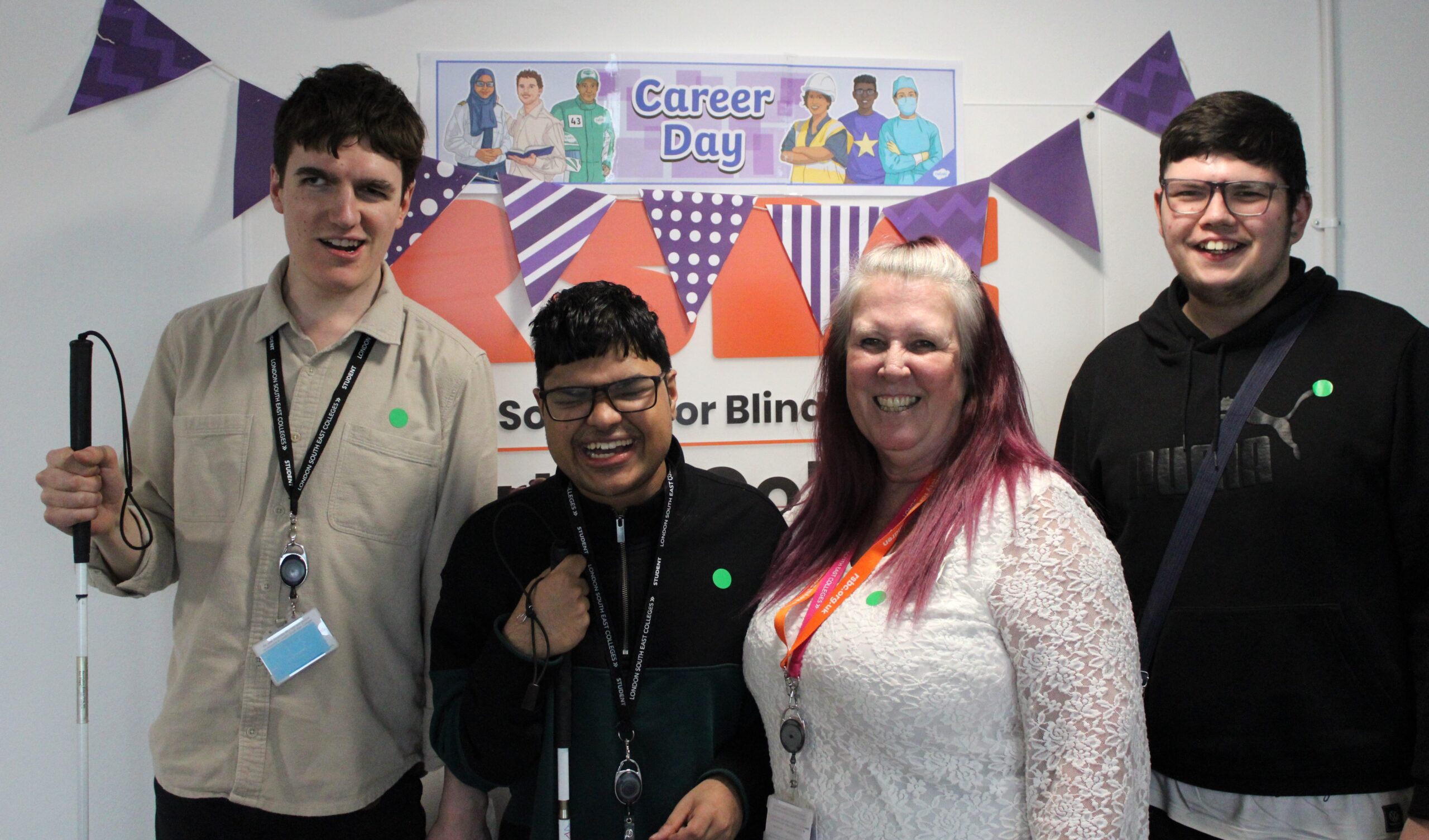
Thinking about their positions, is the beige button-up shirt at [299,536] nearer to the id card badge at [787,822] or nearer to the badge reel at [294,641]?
the badge reel at [294,641]

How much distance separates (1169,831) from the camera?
181 cm

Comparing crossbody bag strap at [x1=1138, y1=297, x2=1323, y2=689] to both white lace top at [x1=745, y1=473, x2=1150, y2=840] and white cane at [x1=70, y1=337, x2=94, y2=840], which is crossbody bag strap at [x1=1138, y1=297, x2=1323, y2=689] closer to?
white lace top at [x1=745, y1=473, x2=1150, y2=840]

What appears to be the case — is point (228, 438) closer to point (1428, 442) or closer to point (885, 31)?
point (885, 31)

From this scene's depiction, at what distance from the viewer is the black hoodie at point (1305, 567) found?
5.48ft

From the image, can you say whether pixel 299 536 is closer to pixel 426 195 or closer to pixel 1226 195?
pixel 426 195

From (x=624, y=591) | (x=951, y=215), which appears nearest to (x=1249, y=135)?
(x=951, y=215)

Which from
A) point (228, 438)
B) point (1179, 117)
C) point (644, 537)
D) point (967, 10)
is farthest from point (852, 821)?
point (967, 10)

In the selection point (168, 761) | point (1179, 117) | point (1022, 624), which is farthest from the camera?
point (1179, 117)

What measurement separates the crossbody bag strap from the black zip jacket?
822 mm

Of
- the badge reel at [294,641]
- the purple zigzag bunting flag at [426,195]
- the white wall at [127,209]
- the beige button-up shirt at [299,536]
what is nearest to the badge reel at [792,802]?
the beige button-up shirt at [299,536]

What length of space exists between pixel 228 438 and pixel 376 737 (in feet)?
2.25

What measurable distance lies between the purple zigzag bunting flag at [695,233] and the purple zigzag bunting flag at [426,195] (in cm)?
50

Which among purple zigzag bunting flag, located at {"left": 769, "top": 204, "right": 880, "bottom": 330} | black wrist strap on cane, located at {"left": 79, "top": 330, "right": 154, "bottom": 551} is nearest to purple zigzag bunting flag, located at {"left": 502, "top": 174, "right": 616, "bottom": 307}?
purple zigzag bunting flag, located at {"left": 769, "top": 204, "right": 880, "bottom": 330}

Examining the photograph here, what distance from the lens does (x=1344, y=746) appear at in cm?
167
